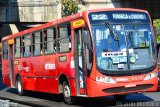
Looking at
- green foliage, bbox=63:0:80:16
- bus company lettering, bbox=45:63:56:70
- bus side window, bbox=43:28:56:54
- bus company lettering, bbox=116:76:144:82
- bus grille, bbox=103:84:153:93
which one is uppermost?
green foliage, bbox=63:0:80:16

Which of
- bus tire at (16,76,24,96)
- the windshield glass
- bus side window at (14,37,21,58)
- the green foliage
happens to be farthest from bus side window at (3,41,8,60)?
the green foliage

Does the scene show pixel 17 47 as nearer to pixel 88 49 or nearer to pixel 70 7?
pixel 88 49

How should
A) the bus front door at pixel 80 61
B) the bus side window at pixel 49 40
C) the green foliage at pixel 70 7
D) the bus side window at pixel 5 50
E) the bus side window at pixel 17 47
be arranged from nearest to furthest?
→ the bus front door at pixel 80 61 < the bus side window at pixel 49 40 < the bus side window at pixel 17 47 < the bus side window at pixel 5 50 < the green foliage at pixel 70 7

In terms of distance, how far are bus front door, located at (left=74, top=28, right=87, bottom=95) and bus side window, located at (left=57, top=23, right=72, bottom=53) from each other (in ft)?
1.69

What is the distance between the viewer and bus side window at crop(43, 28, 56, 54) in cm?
1770

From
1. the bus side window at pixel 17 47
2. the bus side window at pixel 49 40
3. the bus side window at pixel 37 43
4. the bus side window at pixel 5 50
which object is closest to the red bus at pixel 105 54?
the bus side window at pixel 49 40

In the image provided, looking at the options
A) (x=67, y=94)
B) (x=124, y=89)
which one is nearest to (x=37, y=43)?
(x=67, y=94)

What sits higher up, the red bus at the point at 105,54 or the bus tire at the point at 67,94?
the red bus at the point at 105,54

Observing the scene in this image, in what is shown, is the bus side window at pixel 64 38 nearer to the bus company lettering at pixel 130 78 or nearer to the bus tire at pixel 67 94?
the bus tire at pixel 67 94

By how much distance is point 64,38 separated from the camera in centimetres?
1666

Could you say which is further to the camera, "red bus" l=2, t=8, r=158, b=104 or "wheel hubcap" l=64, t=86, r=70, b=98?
"wheel hubcap" l=64, t=86, r=70, b=98

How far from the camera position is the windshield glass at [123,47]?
14594mm

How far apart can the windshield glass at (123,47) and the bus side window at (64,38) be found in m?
1.70

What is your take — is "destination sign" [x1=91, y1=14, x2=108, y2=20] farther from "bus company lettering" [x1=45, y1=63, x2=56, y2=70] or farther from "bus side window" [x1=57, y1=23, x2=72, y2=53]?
"bus company lettering" [x1=45, y1=63, x2=56, y2=70]
